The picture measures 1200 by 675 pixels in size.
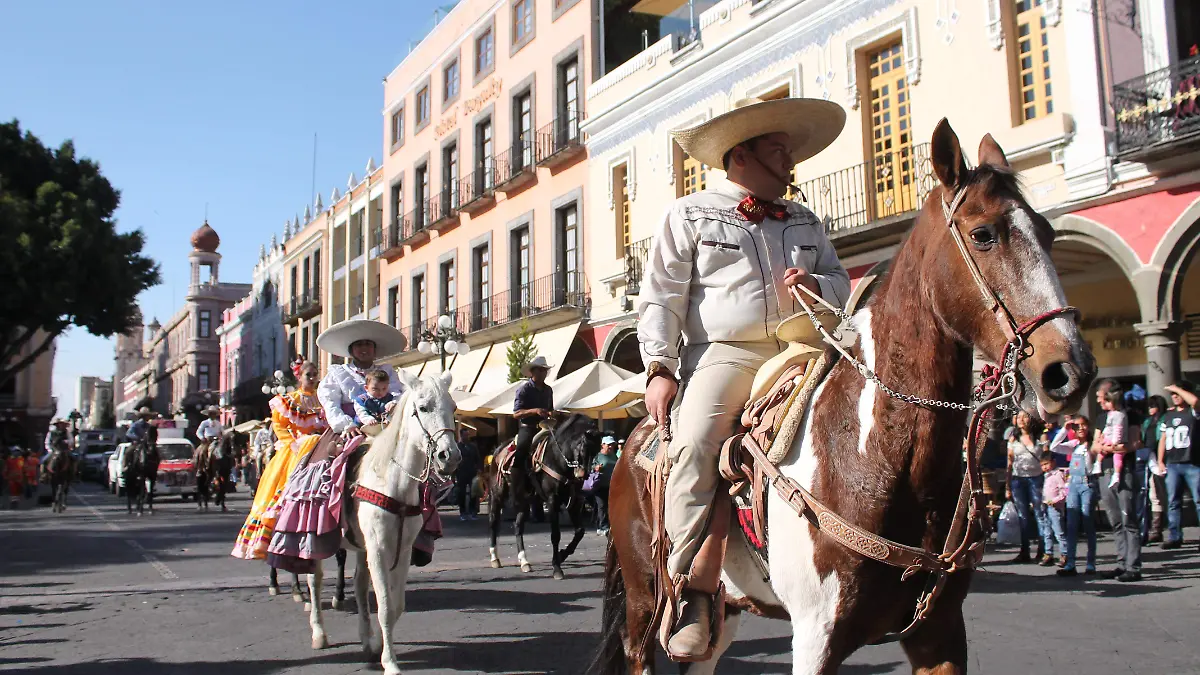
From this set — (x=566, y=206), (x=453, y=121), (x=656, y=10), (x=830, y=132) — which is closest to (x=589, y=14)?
(x=656, y=10)

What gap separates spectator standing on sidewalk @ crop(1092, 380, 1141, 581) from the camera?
345 inches

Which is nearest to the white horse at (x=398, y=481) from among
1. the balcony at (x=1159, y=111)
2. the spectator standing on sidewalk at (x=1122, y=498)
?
the spectator standing on sidewalk at (x=1122, y=498)

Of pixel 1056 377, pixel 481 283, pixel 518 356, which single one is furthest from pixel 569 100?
pixel 1056 377

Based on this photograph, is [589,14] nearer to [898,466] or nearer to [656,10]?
[656,10]

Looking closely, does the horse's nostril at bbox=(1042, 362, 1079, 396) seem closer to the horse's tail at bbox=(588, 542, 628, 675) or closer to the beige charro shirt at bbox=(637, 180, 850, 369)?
the beige charro shirt at bbox=(637, 180, 850, 369)

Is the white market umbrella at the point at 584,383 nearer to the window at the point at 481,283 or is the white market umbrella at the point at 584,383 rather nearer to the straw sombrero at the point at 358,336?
the straw sombrero at the point at 358,336

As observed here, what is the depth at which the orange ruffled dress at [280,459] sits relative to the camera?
7.32m

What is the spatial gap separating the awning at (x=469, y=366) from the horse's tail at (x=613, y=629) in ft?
70.7

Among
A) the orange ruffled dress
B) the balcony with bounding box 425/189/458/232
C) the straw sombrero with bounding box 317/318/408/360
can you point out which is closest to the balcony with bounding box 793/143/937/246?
the straw sombrero with bounding box 317/318/408/360

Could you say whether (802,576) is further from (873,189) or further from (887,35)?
(887,35)

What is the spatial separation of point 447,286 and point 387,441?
2522 centimetres

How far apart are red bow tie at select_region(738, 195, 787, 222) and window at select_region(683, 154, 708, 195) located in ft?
51.5

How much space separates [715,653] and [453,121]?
28.6 metres

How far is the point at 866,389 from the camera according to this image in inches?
114
